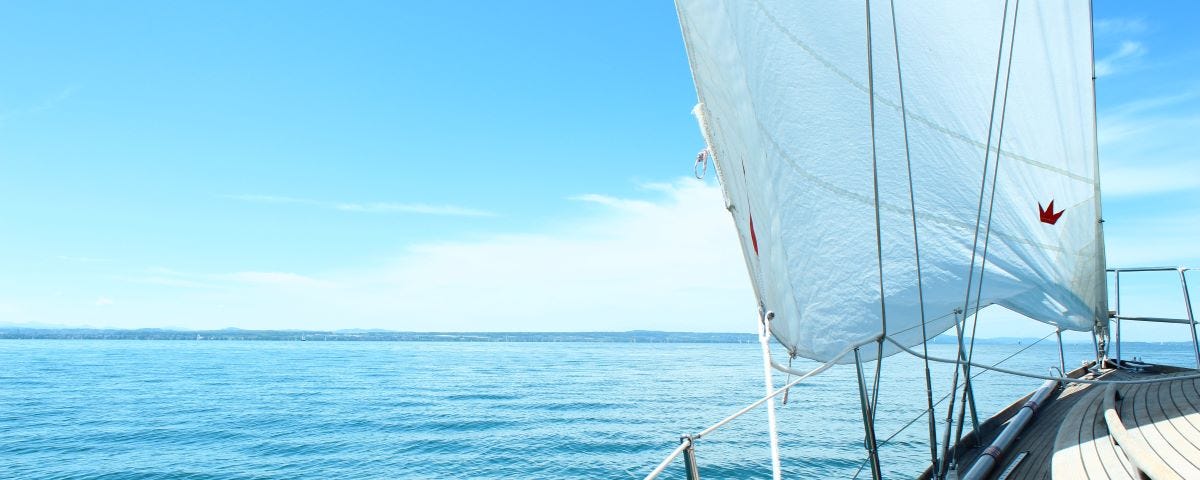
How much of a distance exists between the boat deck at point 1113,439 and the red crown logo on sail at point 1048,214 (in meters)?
1.34

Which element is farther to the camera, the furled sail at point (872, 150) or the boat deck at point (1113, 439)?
the furled sail at point (872, 150)

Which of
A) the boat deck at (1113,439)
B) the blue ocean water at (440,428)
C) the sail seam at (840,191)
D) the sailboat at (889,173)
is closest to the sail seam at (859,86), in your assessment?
the sailboat at (889,173)

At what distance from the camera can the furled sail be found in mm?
3443

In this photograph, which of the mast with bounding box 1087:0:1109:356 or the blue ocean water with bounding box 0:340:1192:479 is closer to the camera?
the mast with bounding box 1087:0:1109:356

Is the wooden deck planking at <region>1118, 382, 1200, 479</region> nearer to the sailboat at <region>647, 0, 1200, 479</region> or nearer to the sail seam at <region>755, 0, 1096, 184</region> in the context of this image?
the sailboat at <region>647, 0, 1200, 479</region>

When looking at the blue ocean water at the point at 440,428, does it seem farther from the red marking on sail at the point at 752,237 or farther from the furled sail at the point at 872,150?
the red marking on sail at the point at 752,237

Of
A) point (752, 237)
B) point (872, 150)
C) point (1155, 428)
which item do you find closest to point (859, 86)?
point (872, 150)

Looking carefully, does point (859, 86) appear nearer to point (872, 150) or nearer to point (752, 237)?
point (872, 150)

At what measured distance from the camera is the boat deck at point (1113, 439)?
323 cm

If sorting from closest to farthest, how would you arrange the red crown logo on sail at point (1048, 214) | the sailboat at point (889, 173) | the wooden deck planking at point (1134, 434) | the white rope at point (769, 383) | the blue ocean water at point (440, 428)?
1. the white rope at point (769, 383)
2. the wooden deck planking at point (1134, 434)
3. the sailboat at point (889, 173)
4. the red crown logo on sail at point (1048, 214)
5. the blue ocean water at point (440, 428)

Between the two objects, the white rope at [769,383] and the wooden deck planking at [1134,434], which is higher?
the white rope at [769,383]

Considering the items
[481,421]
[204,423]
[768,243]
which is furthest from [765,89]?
[204,423]

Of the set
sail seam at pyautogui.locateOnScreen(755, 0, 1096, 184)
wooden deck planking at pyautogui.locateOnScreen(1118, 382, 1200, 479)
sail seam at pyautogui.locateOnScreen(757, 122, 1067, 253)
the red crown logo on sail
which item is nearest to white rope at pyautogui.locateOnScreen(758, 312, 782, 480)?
sail seam at pyautogui.locateOnScreen(757, 122, 1067, 253)

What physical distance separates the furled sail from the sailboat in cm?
1
